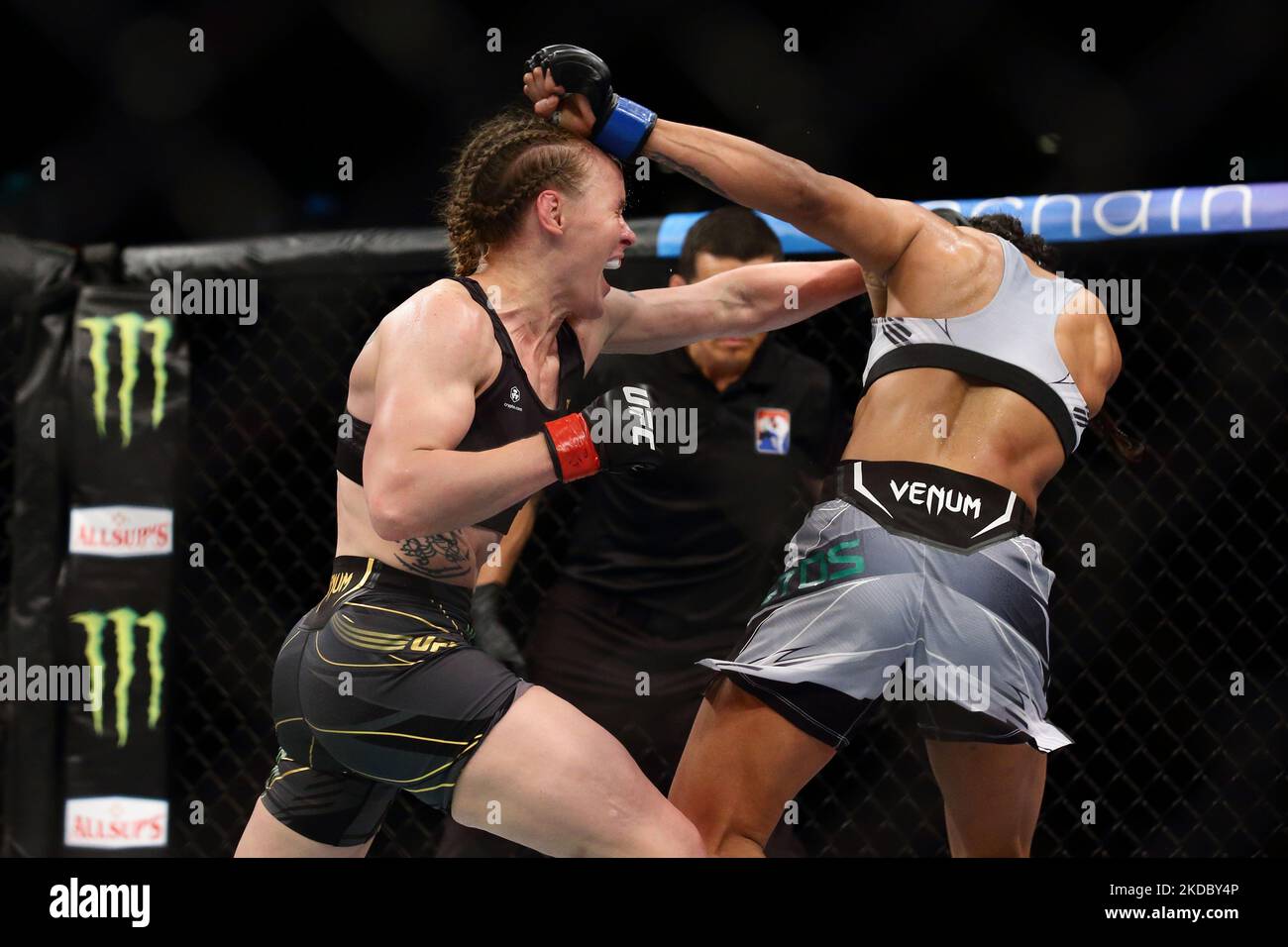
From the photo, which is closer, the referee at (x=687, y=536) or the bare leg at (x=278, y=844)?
the bare leg at (x=278, y=844)

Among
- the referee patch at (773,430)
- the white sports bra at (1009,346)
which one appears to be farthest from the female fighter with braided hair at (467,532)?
the referee patch at (773,430)

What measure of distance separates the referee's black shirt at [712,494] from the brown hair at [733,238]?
0.22 meters

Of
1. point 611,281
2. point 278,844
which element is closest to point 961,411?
point 278,844

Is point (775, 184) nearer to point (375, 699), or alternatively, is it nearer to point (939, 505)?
point (939, 505)

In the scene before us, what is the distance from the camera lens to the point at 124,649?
2789mm

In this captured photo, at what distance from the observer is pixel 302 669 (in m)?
1.69

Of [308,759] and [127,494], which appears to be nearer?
[308,759]

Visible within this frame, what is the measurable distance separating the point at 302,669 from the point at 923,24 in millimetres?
2221

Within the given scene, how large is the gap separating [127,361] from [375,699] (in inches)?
60.5

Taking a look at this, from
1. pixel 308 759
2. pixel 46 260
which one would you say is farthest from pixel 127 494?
pixel 308 759

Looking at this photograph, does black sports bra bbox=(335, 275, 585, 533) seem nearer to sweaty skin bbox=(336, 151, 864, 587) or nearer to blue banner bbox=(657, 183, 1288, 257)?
sweaty skin bbox=(336, 151, 864, 587)

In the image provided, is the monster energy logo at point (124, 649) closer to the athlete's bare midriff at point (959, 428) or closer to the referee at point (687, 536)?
the referee at point (687, 536)

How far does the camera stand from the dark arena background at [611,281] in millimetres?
2783

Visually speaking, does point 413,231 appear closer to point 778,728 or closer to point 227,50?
point 227,50
